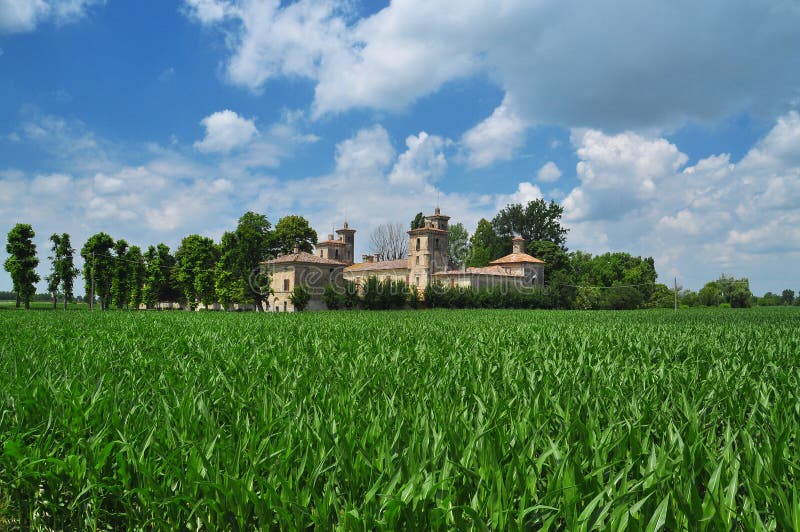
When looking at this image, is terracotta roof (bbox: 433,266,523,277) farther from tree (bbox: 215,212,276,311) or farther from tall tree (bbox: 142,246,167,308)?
tall tree (bbox: 142,246,167,308)

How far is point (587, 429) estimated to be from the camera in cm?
315

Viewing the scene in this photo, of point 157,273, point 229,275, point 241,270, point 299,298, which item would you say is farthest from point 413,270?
point 157,273

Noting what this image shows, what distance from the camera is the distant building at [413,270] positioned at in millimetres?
64188

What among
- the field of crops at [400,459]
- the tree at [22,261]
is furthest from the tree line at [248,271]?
the field of crops at [400,459]

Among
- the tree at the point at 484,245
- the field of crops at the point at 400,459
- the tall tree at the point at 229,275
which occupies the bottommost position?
the field of crops at the point at 400,459

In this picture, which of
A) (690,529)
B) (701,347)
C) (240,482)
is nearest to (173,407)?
(240,482)

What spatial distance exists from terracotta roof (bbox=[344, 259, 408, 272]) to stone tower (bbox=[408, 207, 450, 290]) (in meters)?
1.28

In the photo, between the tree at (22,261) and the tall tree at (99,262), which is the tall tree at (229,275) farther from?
the tree at (22,261)

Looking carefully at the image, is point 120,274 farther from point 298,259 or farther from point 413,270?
point 413,270

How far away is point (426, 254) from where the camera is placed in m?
69.5

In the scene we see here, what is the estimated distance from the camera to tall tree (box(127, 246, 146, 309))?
6278 cm

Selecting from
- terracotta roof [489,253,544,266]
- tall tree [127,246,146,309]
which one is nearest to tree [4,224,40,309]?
tall tree [127,246,146,309]

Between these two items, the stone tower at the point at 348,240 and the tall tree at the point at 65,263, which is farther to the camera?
the stone tower at the point at 348,240

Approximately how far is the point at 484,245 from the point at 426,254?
2353 cm
